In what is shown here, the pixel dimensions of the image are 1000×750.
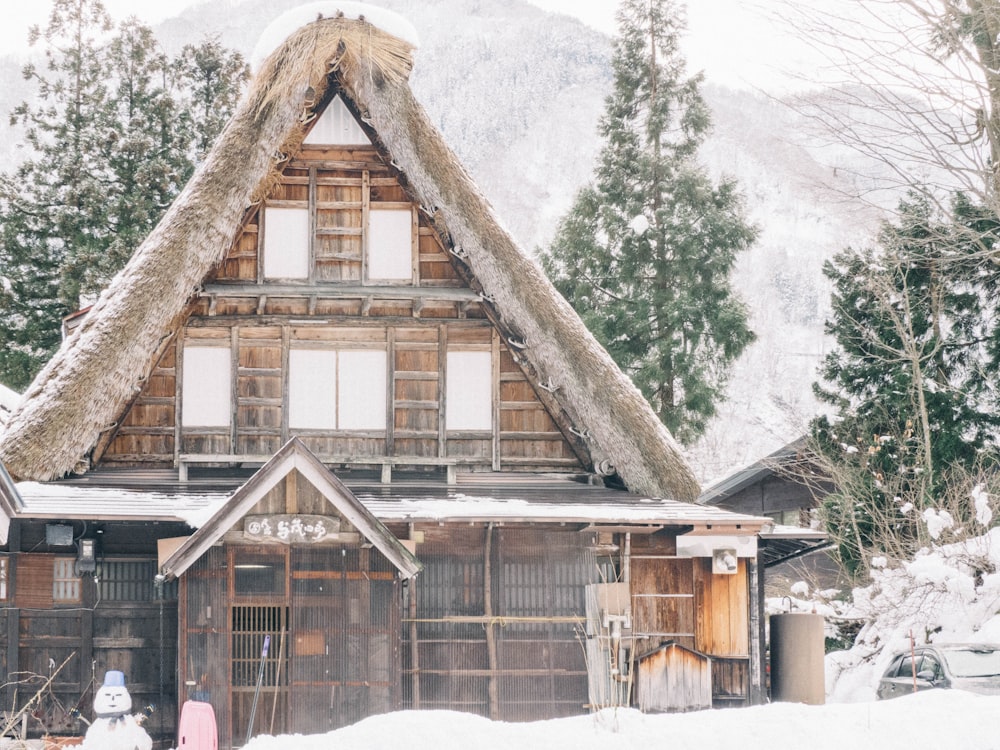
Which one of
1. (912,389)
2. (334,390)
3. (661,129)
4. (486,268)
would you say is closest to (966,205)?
(912,389)

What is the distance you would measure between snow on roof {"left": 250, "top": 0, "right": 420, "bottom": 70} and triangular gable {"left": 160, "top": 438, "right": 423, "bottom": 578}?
5764 millimetres

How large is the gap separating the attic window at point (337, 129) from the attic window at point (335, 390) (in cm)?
259

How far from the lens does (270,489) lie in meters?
10.3

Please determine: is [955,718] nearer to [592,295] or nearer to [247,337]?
[247,337]

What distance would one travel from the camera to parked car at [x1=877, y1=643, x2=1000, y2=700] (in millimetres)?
11070

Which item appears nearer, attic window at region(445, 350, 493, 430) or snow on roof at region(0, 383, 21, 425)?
attic window at region(445, 350, 493, 430)

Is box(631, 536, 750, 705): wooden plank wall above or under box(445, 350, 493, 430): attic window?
under

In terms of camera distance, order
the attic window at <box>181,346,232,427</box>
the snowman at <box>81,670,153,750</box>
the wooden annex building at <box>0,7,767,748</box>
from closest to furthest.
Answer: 1. the snowman at <box>81,670,153,750</box>
2. the wooden annex building at <box>0,7,767,748</box>
3. the attic window at <box>181,346,232,427</box>

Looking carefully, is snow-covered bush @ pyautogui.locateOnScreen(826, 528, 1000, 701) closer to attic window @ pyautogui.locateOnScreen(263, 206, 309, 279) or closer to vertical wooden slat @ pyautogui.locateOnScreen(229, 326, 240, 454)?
vertical wooden slat @ pyautogui.locateOnScreen(229, 326, 240, 454)

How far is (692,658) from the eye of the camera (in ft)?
39.2

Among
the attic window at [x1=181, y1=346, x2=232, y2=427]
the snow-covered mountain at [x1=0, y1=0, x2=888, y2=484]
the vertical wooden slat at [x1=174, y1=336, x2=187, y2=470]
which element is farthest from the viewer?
the snow-covered mountain at [x1=0, y1=0, x2=888, y2=484]

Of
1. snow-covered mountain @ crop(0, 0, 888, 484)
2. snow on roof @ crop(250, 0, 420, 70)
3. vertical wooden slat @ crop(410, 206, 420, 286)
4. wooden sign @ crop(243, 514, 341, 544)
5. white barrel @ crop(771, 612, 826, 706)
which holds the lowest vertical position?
white barrel @ crop(771, 612, 826, 706)

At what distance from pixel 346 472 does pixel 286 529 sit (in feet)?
7.91

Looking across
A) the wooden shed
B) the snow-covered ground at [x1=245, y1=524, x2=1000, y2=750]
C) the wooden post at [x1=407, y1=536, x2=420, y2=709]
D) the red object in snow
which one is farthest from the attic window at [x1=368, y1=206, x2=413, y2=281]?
the snow-covered ground at [x1=245, y1=524, x2=1000, y2=750]
